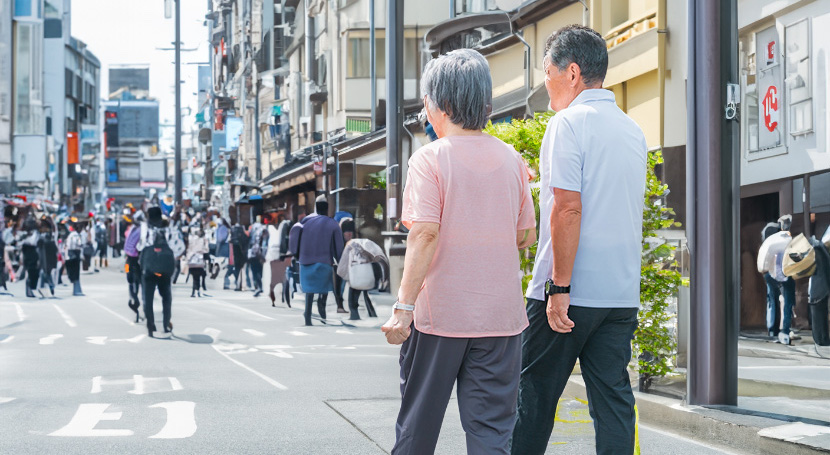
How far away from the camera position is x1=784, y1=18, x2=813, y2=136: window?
43.6 ft

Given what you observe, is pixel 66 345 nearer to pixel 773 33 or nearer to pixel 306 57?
pixel 773 33

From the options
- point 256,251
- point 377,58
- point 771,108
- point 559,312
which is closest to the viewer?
point 559,312

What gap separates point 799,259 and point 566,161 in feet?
30.3

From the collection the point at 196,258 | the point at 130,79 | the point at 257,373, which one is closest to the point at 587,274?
→ the point at 257,373

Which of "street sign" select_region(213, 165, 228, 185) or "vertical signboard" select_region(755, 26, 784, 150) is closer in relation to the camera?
"vertical signboard" select_region(755, 26, 784, 150)

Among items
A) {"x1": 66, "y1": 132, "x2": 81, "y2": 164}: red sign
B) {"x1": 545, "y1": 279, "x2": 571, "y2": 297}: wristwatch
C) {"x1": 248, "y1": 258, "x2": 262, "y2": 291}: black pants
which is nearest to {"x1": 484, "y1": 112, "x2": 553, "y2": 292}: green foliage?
{"x1": 545, "y1": 279, "x2": 571, "y2": 297}: wristwatch

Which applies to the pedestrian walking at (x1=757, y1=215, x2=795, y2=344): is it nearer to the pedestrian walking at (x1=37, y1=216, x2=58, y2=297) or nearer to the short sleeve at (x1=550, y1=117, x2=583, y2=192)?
the short sleeve at (x1=550, y1=117, x2=583, y2=192)

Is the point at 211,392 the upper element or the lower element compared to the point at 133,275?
lower

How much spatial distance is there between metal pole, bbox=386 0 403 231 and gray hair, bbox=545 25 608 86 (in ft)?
43.0

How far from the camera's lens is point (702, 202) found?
7.20 meters

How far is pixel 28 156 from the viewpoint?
6381cm

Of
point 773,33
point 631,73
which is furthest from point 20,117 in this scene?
point 773,33

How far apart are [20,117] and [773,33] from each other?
58.1 metres

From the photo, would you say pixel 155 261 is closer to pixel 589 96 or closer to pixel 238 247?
pixel 589 96
